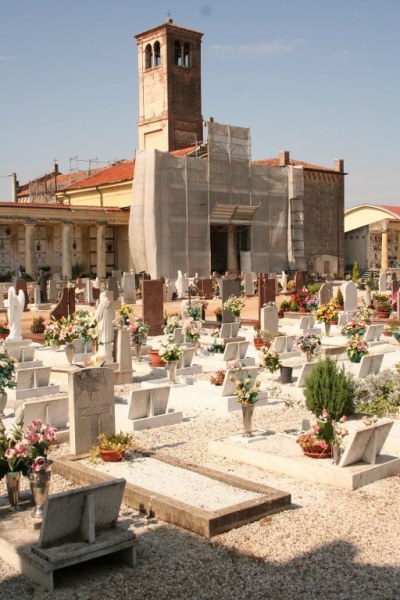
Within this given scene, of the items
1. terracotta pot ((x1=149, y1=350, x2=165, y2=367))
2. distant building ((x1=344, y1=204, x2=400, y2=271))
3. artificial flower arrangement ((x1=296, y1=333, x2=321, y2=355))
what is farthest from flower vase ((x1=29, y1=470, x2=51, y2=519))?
distant building ((x1=344, y1=204, x2=400, y2=271))

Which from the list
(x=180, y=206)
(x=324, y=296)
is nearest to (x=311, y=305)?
(x=324, y=296)

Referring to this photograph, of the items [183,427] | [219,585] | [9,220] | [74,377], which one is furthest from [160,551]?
[9,220]

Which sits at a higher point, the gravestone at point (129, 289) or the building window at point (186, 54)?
the building window at point (186, 54)

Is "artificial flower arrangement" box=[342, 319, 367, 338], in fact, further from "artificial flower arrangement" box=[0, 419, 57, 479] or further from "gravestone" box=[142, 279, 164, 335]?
"artificial flower arrangement" box=[0, 419, 57, 479]

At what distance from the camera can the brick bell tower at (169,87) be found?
59.1 meters

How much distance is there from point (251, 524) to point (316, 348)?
10.3m

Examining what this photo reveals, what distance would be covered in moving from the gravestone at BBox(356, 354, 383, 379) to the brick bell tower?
1764 inches

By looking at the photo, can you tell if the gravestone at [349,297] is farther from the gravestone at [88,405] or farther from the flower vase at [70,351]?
the gravestone at [88,405]

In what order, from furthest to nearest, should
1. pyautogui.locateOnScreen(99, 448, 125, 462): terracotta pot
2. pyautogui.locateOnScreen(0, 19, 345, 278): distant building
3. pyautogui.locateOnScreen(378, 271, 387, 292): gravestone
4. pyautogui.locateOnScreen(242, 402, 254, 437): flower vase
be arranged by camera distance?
pyautogui.locateOnScreen(0, 19, 345, 278): distant building < pyautogui.locateOnScreen(378, 271, 387, 292): gravestone < pyautogui.locateOnScreen(242, 402, 254, 437): flower vase < pyautogui.locateOnScreen(99, 448, 125, 462): terracotta pot

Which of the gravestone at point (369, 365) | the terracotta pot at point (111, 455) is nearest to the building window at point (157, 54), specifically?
the gravestone at point (369, 365)

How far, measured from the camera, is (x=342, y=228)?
6022 cm

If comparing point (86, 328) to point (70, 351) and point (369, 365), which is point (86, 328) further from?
point (369, 365)

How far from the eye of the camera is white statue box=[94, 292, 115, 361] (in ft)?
55.3

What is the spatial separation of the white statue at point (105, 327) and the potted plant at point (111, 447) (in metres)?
6.56
